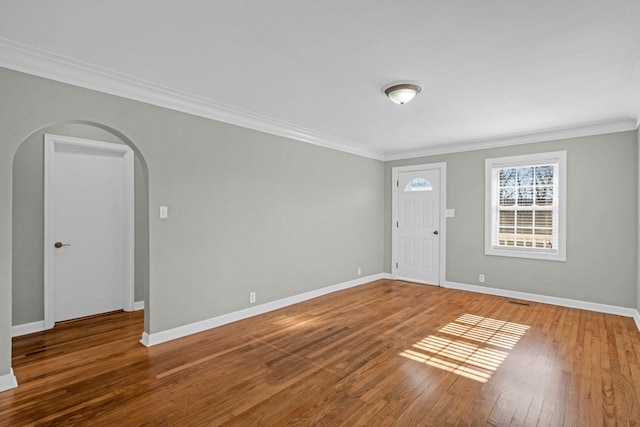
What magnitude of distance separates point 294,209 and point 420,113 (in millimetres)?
2155

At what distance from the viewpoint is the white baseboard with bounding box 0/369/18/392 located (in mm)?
2456

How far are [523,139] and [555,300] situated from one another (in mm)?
2455

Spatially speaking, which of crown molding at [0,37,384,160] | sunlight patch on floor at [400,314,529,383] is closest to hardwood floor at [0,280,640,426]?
sunlight patch on floor at [400,314,529,383]

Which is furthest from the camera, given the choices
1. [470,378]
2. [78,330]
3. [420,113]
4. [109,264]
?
[109,264]

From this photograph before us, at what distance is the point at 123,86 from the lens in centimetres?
309

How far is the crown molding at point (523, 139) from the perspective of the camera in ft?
14.4

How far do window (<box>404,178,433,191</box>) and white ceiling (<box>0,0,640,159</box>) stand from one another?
214 cm

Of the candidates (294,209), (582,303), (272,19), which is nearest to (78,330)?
(294,209)

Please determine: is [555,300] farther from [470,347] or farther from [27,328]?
[27,328]

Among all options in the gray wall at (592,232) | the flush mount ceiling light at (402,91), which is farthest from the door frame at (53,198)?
the gray wall at (592,232)

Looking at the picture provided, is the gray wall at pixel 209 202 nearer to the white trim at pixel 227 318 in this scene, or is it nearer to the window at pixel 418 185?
the white trim at pixel 227 318

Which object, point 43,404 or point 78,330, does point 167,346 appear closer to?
point 43,404

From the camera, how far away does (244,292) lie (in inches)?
165

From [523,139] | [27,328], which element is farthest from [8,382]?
[523,139]
